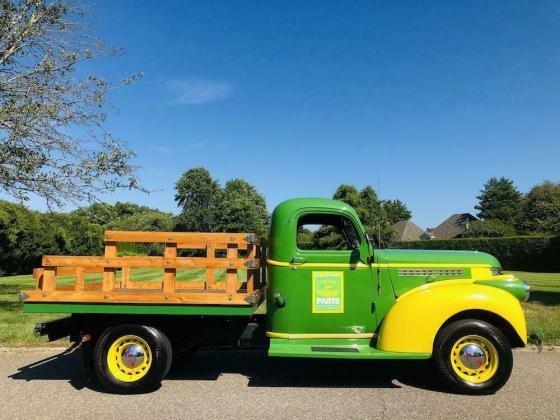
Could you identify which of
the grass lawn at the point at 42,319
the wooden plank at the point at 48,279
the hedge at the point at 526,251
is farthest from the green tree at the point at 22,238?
the hedge at the point at 526,251

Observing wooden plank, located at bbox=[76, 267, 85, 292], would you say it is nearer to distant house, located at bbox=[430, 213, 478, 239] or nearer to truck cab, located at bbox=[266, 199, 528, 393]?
truck cab, located at bbox=[266, 199, 528, 393]

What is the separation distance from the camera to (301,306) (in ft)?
17.5

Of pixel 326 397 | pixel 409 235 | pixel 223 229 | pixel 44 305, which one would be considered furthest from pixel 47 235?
pixel 409 235

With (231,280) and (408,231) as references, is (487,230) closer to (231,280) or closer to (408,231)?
(408,231)

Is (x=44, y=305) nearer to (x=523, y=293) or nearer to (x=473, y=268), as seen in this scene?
(x=473, y=268)

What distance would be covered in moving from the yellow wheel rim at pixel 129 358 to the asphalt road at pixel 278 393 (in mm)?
256

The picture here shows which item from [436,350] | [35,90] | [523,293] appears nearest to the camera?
[436,350]

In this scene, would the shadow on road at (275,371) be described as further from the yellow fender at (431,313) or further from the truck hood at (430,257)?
the truck hood at (430,257)

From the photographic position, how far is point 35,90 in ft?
35.4

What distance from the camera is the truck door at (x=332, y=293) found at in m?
5.35

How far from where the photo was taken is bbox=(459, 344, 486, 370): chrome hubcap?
510 cm

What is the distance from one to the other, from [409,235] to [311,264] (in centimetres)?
5630

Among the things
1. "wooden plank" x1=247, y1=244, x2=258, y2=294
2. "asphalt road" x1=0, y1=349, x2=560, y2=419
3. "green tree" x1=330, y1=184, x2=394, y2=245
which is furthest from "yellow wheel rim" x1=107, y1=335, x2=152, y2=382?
"green tree" x1=330, y1=184, x2=394, y2=245

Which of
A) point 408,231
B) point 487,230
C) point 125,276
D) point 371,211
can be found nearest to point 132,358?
point 125,276
